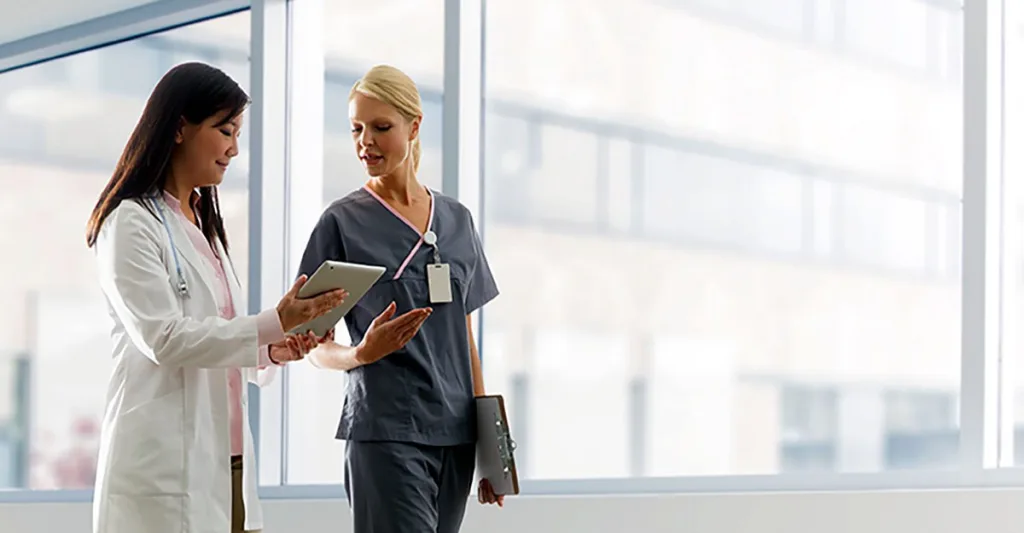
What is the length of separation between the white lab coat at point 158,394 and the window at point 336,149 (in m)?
1.92

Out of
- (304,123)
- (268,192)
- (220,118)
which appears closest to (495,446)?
(220,118)

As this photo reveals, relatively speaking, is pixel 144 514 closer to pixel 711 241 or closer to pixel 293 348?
pixel 293 348

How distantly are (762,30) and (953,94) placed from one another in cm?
52

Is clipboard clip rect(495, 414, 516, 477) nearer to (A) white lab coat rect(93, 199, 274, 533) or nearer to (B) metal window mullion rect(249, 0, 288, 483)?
(A) white lab coat rect(93, 199, 274, 533)

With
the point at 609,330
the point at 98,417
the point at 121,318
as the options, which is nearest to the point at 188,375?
the point at 121,318

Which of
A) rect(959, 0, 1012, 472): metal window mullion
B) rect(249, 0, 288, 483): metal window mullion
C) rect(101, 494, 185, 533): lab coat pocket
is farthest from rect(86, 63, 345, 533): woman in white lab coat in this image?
rect(249, 0, 288, 483): metal window mullion

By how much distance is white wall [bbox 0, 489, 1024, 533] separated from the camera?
10.1 feet

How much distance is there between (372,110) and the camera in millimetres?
2605

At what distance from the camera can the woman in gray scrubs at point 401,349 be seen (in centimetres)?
250

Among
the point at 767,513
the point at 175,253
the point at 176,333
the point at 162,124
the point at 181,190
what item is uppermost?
the point at 162,124

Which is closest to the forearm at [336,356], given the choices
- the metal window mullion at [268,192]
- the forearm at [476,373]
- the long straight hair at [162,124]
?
the forearm at [476,373]

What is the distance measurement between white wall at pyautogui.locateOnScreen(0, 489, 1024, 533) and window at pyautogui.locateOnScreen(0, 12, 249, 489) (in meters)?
2.10

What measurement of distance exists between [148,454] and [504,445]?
27.1 inches

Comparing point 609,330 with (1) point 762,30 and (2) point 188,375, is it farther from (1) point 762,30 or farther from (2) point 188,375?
(2) point 188,375
